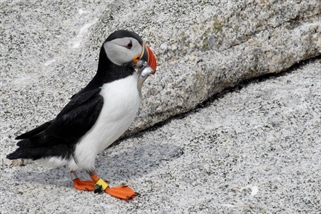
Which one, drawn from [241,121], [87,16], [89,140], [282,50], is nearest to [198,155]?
[241,121]

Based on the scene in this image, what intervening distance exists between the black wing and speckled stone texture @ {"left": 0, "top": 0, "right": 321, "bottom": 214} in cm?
38

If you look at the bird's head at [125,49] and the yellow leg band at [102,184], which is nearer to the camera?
the bird's head at [125,49]

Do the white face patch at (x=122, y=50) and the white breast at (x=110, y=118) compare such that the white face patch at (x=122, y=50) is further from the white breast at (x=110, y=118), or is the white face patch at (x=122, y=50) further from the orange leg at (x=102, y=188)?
the orange leg at (x=102, y=188)

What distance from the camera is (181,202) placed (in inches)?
191

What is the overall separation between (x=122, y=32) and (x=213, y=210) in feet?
4.50

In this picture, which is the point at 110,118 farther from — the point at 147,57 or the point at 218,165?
the point at 218,165

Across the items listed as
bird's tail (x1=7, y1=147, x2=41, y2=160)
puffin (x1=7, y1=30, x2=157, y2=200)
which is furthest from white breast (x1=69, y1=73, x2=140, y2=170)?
bird's tail (x1=7, y1=147, x2=41, y2=160)

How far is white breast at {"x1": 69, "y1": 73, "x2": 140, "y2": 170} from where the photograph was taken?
190 inches

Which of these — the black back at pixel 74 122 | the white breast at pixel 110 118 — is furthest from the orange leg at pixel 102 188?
the black back at pixel 74 122

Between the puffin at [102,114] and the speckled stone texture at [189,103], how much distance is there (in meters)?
0.27

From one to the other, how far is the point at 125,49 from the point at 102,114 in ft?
1.57

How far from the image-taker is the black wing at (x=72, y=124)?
4875mm

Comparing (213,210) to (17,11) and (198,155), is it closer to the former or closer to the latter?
(198,155)

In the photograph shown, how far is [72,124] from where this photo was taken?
4.95 m
